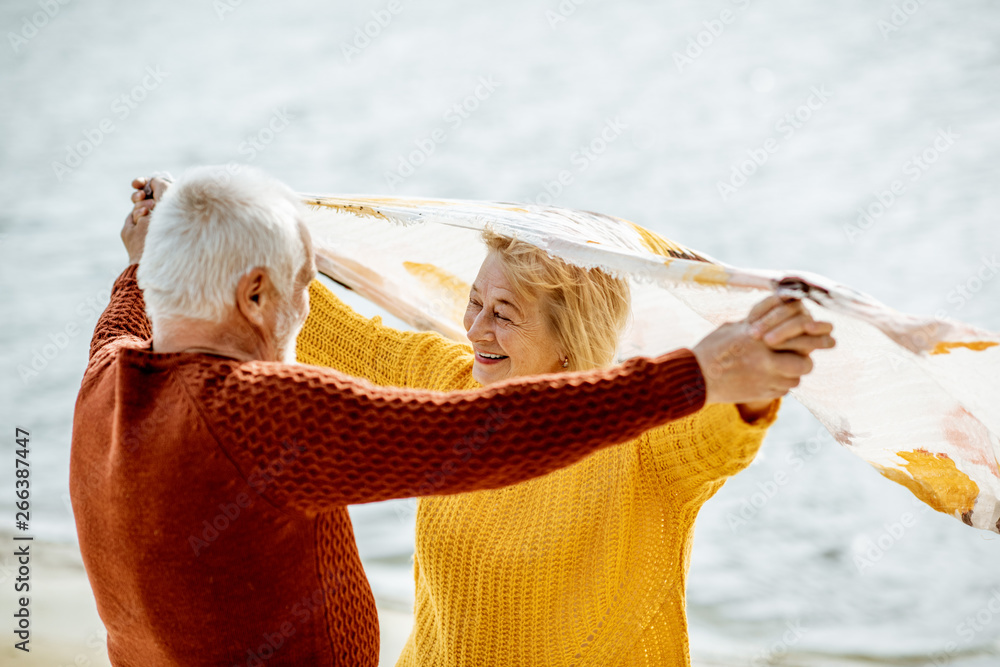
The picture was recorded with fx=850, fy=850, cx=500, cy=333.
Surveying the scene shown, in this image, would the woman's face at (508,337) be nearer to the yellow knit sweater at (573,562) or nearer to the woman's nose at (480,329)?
the woman's nose at (480,329)

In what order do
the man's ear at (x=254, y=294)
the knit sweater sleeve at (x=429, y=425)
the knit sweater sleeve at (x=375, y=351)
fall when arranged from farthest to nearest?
the knit sweater sleeve at (x=375, y=351) → the man's ear at (x=254, y=294) → the knit sweater sleeve at (x=429, y=425)

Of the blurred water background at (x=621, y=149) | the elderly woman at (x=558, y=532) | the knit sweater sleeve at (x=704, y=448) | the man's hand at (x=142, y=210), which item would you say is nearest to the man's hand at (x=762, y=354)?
the knit sweater sleeve at (x=704, y=448)

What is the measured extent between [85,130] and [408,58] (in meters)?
3.41

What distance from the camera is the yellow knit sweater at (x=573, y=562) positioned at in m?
1.80

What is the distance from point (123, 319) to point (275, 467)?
689 millimetres

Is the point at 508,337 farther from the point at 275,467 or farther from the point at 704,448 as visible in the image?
the point at 275,467

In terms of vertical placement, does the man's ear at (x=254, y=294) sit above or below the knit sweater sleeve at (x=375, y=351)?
below

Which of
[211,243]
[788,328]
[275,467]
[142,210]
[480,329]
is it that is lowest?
[275,467]

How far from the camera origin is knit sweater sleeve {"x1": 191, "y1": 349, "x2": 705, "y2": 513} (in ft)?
3.89

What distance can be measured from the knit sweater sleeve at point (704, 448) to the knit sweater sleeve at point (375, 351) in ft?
2.01

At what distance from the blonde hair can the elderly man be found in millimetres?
743

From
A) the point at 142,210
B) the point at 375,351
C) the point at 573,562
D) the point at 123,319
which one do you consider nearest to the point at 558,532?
the point at 573,562

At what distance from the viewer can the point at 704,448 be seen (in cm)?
155

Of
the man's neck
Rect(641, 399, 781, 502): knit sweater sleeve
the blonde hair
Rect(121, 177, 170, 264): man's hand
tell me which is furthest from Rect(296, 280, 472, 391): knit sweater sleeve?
the man's neck
